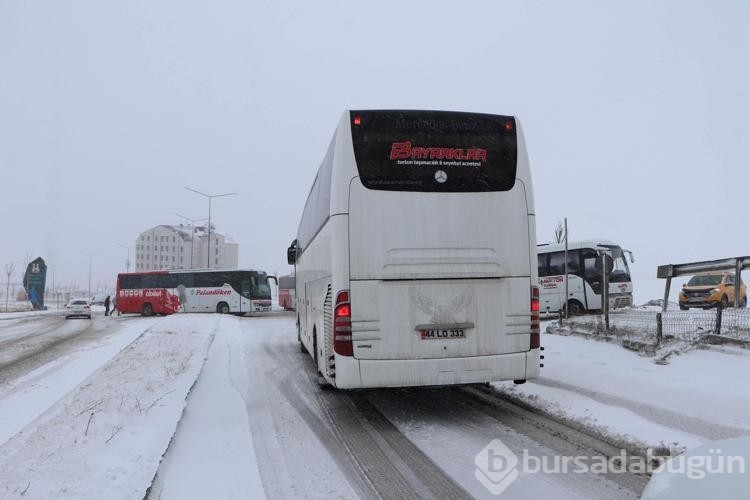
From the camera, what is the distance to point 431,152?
6.38 m

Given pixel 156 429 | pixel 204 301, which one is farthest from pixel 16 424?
pixel 204 301

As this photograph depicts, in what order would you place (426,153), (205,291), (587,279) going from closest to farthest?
(426,153) < (587,279) < (205,291)

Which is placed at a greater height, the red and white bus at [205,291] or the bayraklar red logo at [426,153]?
the bayraklar red logo at [426,153]

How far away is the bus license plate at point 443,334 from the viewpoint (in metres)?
6.08

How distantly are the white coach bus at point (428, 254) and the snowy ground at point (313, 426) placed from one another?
79 cm

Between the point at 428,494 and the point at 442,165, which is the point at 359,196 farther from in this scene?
the point at 428,494

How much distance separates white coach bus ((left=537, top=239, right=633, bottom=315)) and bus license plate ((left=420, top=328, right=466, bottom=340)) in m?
17.6

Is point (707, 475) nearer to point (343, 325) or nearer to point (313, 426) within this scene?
point (343, 325)

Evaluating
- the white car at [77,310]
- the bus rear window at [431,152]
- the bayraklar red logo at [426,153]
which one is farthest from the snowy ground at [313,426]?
the white car at [77,310]

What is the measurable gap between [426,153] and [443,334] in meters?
2.22

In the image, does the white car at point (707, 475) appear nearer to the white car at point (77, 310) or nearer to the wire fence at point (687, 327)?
the wire fence at point (687, 327)

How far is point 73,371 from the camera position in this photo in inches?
425

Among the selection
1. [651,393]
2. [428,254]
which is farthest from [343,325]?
[651,393]

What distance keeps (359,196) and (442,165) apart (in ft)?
3.65
